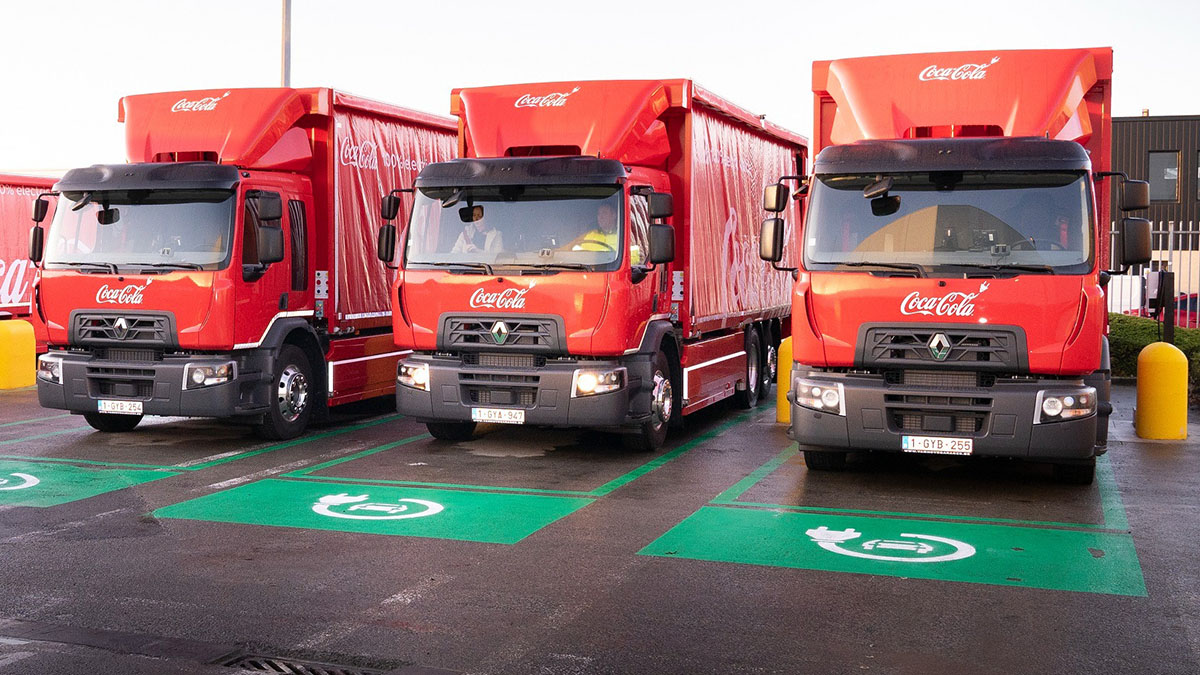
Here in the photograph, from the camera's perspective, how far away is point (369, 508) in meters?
9.10

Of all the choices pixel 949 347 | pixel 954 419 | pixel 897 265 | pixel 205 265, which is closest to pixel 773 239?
pixel 897 265

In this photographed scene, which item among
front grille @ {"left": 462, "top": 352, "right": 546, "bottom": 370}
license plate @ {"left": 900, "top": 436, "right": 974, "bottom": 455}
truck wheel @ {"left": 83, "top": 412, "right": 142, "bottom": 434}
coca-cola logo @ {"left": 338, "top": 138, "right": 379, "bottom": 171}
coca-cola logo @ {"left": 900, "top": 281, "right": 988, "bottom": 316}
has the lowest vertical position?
truck wheel @ {"left": 83, "top": 412, "right": 142, "bottom": 434}

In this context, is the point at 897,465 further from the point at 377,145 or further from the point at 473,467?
the point at 377,145

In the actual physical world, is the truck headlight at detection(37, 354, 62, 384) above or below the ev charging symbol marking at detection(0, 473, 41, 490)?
above

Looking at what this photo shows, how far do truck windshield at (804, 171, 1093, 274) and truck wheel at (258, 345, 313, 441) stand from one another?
578 centimetres

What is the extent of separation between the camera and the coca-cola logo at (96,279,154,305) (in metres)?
11.8

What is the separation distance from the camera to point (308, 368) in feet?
43.7

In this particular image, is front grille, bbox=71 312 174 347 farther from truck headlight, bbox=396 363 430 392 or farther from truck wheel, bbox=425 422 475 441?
truck wheel, bbox=425 422 475 441

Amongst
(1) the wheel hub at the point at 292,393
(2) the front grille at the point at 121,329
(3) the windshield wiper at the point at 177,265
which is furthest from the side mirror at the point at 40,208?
(1) the wheel hub at the point at 292,393

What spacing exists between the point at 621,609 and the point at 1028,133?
578 centimetres

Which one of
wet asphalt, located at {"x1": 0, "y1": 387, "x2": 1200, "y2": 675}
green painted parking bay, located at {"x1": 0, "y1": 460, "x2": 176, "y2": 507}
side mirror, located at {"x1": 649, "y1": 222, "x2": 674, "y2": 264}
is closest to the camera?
wet asphalt, located at {"x1": 0, "y1": 387, "x2": 1200, "y2": 675}

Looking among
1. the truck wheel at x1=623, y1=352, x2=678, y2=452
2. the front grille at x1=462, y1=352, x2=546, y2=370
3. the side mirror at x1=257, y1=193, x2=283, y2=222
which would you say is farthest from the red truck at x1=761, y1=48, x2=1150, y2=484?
the side mirror at x1=257, y1=193, x2=283, y2=222

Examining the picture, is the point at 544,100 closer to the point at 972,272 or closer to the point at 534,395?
the point at 534,395

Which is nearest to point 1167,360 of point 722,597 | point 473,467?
point 473,467
